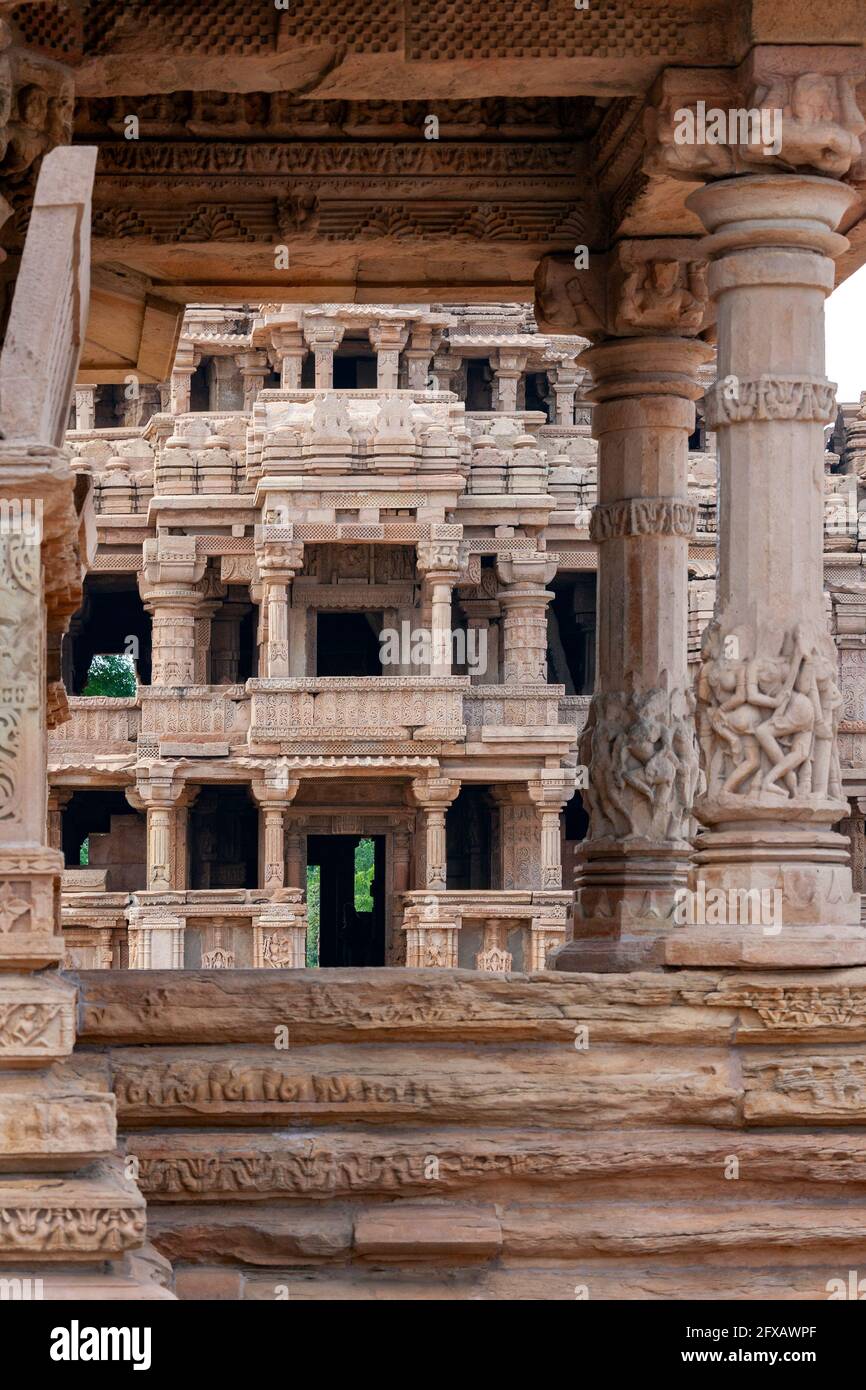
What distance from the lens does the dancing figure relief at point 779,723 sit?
682cm

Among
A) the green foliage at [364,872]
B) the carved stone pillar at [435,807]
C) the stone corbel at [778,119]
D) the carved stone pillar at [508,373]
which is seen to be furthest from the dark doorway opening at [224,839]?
the stone corbel at [778,119]

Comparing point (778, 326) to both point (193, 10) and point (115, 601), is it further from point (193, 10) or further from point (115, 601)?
point (115, 601)

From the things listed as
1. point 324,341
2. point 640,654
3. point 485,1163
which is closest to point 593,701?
point 640,654

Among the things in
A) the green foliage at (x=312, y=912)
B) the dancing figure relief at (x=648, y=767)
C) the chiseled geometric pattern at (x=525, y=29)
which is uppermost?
the chiseled geometric pattern at (x=525, y=29)

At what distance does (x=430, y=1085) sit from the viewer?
6418 mm

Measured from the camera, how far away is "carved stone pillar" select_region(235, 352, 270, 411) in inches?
1123

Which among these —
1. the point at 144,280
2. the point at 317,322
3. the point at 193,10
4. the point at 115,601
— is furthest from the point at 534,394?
the point at 193,10

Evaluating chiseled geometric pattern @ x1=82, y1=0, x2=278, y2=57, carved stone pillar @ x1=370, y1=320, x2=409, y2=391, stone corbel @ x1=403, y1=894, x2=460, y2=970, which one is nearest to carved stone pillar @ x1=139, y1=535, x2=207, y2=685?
carved stone pillar @ x1=370, y1=320, x2=409, y2=391

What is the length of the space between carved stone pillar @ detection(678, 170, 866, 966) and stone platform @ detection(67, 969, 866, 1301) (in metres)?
0.27

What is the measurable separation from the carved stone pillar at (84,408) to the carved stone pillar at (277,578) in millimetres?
4240

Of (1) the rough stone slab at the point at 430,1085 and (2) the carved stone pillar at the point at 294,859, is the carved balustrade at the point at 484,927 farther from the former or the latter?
(1) the rough stone slab at the point at 430,1085

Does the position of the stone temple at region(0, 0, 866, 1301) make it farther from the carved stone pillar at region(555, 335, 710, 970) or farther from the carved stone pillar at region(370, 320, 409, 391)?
the carved stone pillar at region(370, 320, 409, 391)

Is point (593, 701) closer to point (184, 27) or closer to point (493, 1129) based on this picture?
point (493, 1129)

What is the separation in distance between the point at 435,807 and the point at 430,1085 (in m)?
19.3
